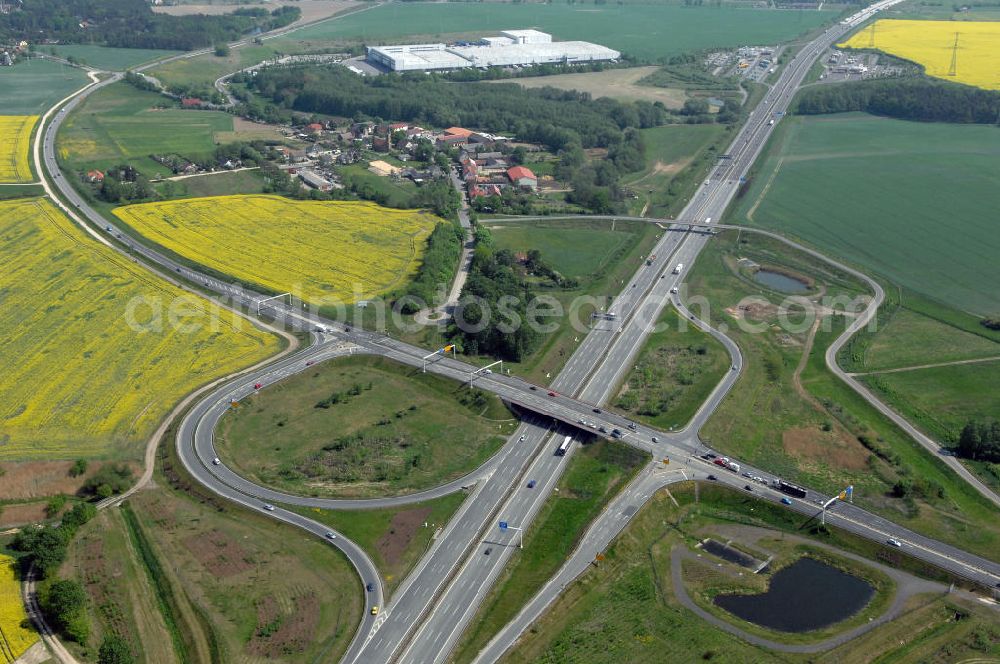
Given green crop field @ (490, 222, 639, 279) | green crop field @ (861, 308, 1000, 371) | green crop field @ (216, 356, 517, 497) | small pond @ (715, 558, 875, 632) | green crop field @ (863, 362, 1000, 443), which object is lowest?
small pond @ (715, 558, 875, 632)

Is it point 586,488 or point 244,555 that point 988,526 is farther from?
point 244,555

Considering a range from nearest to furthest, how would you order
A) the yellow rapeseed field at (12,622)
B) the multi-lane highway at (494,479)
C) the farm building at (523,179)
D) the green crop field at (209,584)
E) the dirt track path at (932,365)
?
the yellow rapeseed field at (12,622)
the green crop field at (209,584)
the multi-lane highway at (494,479)
the dirt track path at (932,365)
the farm building at (523,179)

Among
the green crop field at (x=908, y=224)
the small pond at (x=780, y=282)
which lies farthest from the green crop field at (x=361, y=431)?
the green crop field at (x=908, y=224)

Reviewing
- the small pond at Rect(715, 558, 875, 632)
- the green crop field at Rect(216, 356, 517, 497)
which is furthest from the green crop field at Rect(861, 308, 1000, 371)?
the green crop field at Rect(216, 356, 517, 497)

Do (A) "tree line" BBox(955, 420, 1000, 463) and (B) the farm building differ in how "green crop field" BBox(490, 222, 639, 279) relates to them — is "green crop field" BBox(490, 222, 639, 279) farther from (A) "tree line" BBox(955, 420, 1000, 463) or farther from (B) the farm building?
(A) "tree line" BBox(955, 420, 1000, 463)

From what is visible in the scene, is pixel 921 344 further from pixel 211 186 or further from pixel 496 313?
pixel 211 186

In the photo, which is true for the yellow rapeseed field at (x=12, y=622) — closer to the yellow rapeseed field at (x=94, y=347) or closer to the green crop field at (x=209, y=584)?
the green crop field at (x=209, y=584)

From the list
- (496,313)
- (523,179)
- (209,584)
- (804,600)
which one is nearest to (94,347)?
(209,584)
